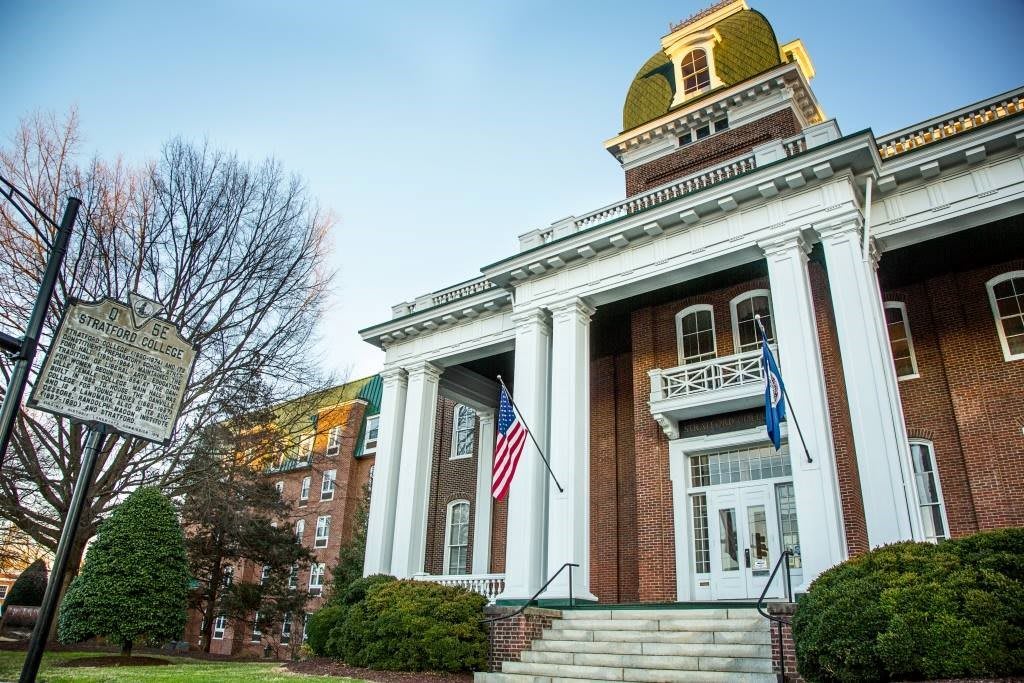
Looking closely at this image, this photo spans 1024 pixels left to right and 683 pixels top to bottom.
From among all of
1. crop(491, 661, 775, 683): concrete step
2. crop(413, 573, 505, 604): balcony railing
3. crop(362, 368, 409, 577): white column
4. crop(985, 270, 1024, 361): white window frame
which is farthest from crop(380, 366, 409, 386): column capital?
crop(985, 270, 1024, 361): white window frame

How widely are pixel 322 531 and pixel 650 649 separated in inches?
1368

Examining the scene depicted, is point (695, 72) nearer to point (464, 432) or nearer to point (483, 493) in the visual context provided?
point (464, 432)

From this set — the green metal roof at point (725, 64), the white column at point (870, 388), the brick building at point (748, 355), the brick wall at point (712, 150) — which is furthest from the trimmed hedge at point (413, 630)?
the green metal roof at point (725, 64)

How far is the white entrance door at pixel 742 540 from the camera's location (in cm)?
1584

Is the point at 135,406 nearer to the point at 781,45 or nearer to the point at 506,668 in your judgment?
the point at 506,668

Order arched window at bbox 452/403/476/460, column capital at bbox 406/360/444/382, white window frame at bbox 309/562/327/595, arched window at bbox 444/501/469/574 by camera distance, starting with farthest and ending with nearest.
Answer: white window frame at bbox 309/562/327/595
arched window at bbox 452/403/476/460
arched window at bbox 444/501/469/574
column capital at bbox 406/360/444/382

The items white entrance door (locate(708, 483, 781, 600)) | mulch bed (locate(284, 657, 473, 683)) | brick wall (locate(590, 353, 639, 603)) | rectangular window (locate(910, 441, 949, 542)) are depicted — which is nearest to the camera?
mulch bed (locate(284, 657, 473, 683))

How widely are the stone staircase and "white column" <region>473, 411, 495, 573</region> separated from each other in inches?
420

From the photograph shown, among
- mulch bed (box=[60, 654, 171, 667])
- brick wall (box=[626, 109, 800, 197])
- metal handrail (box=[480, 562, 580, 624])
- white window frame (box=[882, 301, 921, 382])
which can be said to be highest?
brick wall (box=[626, 109, 800, 197])

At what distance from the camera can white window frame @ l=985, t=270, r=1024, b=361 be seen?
607 inches

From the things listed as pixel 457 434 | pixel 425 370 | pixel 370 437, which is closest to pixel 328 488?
pixel 370 437

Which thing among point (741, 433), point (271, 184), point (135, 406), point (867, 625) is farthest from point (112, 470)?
point (867, 625)

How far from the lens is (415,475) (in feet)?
65.7

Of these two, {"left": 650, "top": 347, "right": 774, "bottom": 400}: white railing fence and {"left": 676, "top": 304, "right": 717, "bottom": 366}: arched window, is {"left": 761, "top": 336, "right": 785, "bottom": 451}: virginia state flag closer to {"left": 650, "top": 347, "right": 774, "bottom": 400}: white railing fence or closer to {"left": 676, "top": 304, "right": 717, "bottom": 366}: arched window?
{"left": 650, "top": 347, "right": 774, "bottom": 400}: white railing fence
